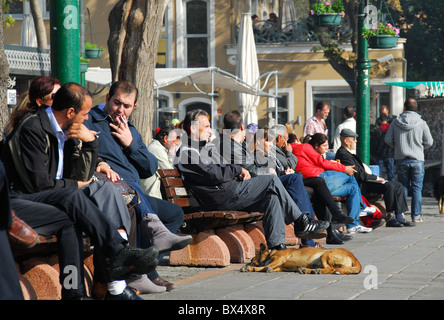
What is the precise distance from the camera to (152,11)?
35.9ft

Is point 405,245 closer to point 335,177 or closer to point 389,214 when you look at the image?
point 335,177

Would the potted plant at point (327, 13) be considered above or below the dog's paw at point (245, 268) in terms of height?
above

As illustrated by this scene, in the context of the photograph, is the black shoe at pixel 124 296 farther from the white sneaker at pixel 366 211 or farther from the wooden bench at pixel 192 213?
the white sneaker at pixel 366 211

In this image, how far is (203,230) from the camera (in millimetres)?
8250

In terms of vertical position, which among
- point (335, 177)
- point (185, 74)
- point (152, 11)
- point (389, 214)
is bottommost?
point (389, 214)

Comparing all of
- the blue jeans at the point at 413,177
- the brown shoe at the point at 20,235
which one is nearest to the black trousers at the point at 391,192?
the blue jeans at the point at 413,177

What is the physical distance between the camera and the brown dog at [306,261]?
296 inches

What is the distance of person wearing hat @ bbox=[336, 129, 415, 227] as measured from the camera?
12.0m

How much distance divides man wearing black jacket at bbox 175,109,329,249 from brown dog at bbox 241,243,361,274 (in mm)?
373

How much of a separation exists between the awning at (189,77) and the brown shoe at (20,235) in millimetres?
12679

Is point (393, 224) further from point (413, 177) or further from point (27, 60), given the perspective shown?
point (27, 60)

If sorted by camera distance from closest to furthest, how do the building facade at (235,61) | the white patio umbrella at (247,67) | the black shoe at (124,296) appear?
the black shoe at (124,296), the white patio umbrella at (247,67), the building facade at (235,61)
